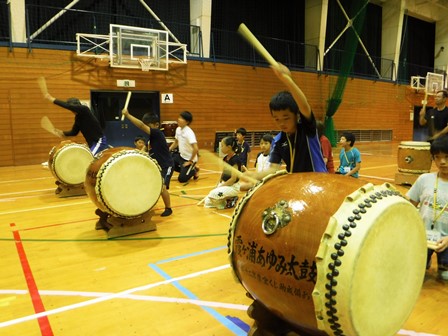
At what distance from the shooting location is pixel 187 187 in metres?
7.18

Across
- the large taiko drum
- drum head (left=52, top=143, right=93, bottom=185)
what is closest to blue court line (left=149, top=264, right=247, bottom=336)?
the large taiko drum

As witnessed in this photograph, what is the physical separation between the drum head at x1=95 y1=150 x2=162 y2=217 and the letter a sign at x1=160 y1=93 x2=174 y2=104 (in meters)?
8.07

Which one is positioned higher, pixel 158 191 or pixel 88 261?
pixel 158 191

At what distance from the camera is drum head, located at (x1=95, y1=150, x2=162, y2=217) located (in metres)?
3.89

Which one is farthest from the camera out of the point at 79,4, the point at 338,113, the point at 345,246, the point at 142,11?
the point at 338,113

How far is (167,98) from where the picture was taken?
39.3 feet

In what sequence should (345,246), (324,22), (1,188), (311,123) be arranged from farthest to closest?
(324,22) → (1,188) → (311,123) → (345,246)

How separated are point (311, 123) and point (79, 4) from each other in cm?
1117

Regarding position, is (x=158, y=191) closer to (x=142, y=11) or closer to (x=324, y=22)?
(x=142, y=11)

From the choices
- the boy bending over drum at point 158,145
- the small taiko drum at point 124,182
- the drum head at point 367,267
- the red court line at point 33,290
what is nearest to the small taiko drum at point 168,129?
the boy bending over drum at point 158,145

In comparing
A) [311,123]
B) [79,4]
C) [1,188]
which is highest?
[79,4]

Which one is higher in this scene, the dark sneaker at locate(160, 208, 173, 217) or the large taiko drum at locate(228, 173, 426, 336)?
the large taiko drum at locate(228, 173, 426, 336)

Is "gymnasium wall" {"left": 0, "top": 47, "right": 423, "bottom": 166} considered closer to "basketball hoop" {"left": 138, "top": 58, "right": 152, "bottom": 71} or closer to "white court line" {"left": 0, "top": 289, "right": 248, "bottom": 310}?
"basketball hoop" {"left": 138, "top": 58, "right": 152, "bottom": 71}

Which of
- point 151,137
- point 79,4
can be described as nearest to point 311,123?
point 151,137
